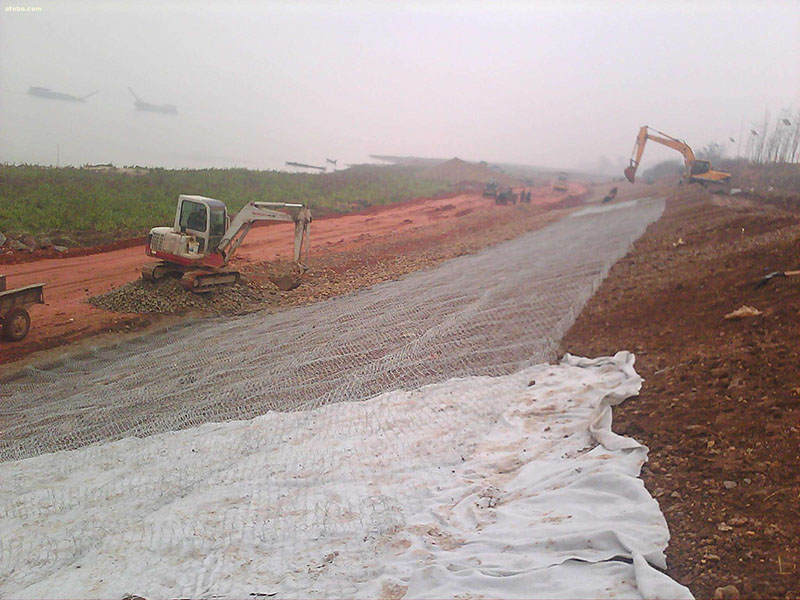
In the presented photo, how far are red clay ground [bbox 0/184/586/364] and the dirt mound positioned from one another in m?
18.8

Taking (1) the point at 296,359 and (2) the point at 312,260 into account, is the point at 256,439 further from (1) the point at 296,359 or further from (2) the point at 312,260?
(2) the point at 312,260

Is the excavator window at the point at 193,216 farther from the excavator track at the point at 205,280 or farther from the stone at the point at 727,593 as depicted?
the stone at the point at 727,593

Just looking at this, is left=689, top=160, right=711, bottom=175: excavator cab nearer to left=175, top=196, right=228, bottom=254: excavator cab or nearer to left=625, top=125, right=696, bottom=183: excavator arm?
left=625, top=125, right=696, bottom=183: excavator arm

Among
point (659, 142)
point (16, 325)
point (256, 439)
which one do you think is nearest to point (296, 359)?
point (256, 439)

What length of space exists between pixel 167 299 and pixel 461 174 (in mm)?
37482

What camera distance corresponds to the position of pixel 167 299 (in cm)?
1028

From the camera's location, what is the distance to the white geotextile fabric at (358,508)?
333cm

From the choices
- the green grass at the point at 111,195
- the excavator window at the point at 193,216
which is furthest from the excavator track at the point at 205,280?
the green grass at the point at 111,195

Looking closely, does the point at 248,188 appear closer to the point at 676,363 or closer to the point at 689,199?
the point at 689,199

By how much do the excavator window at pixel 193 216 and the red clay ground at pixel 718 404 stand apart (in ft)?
22.1

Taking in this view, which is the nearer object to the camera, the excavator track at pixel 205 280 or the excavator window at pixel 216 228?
the excavator track at pixel 205 280

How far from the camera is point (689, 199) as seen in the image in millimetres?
22562

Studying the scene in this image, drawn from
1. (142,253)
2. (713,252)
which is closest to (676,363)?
(713,252)

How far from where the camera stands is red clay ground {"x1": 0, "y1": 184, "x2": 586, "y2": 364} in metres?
9.58
